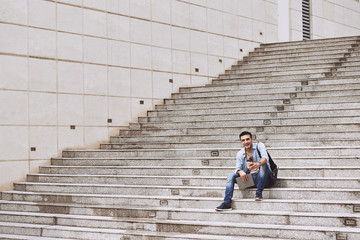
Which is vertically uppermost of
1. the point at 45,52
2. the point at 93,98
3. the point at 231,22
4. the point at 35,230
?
the point at 231,22

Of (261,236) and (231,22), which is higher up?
(231,22)

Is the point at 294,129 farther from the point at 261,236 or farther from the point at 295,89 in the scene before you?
the point at 261,236

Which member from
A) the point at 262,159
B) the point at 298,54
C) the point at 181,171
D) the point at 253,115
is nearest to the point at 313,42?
the point at 298,54

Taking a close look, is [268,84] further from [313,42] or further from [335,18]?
[335,18]

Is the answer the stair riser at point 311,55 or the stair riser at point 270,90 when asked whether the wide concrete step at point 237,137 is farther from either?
the stair riser at point 311,55

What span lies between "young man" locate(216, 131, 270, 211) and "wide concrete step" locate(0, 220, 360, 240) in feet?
1.39

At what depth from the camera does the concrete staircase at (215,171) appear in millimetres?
7488

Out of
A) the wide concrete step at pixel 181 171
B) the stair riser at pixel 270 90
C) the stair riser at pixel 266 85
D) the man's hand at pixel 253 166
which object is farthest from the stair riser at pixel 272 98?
the man's hand at pixel 253 166

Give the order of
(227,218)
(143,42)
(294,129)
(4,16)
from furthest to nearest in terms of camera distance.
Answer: (143,42) → (4,16) → (294,129) → (227,218)

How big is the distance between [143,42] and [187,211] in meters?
6.07

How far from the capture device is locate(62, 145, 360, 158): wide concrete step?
869 cm

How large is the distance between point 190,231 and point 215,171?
62.5 inches

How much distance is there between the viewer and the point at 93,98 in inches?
476

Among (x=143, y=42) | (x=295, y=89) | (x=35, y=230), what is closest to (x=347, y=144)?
(x=295, y=89)
